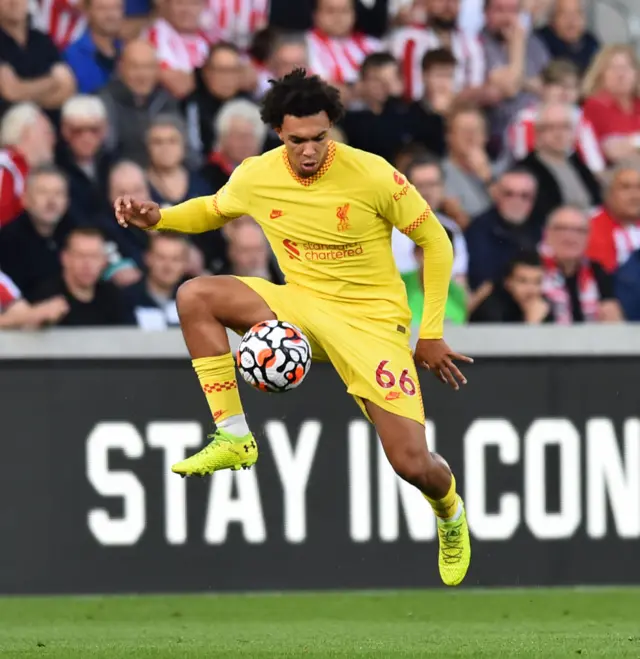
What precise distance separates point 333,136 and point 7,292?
2446mm

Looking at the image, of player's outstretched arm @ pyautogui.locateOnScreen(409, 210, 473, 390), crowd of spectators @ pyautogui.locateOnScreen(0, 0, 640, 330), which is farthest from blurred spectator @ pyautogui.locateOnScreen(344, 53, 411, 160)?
player's outstretched arm @ pyautogui.locateOnScreen(409, 210, 473, 390)

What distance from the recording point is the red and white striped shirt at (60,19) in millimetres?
10461

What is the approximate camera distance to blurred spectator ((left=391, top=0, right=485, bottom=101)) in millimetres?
11016

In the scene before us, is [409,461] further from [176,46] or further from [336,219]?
[176,46]

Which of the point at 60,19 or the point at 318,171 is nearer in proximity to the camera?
the point at 318,171

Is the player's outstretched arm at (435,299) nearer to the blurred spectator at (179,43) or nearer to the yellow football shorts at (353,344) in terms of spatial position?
the yellow football shorts at (353,344)

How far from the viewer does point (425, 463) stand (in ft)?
23.5

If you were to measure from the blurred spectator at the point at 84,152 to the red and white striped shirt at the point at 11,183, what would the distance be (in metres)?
0.27

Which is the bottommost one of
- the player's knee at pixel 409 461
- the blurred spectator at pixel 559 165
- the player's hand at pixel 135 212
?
the player's knee at pixel 409 461

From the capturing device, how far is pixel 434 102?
10812 millimetres

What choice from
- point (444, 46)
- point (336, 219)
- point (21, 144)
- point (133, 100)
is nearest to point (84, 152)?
point (21, 144)

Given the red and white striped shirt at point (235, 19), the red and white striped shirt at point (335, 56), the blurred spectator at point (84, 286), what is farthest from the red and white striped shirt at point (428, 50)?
the blurred spectator at point (84, 286)

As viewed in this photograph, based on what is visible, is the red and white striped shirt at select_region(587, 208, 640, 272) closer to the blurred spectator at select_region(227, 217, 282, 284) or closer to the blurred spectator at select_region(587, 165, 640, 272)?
the blurred spectator at select_region(587, 165, 640, 272)

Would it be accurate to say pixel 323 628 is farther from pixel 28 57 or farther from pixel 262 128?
pixel 28 57
